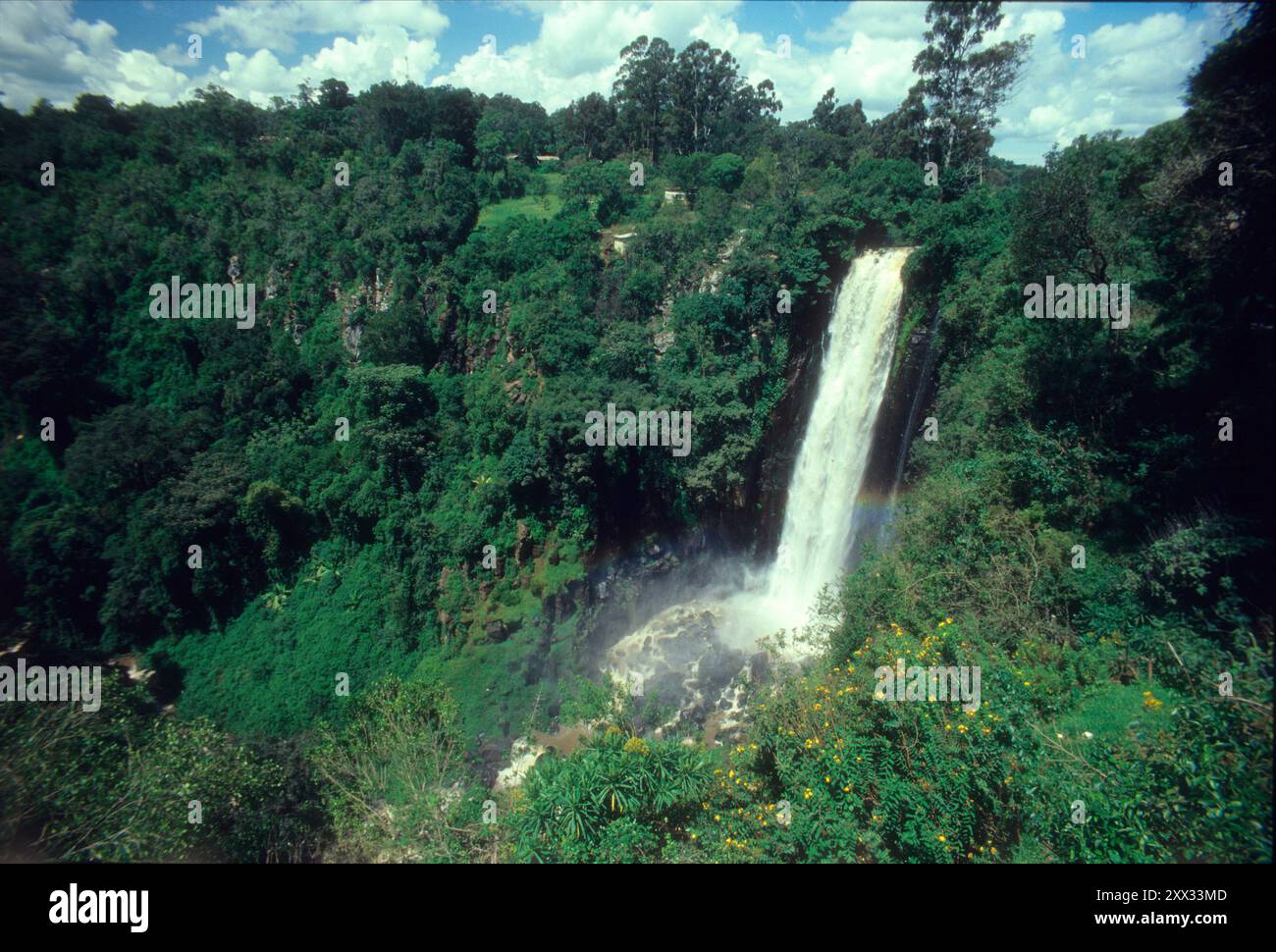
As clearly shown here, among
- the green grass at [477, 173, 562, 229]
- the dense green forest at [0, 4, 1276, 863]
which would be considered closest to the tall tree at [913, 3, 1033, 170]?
the dense green forest at [0, 4, 1276, 863]

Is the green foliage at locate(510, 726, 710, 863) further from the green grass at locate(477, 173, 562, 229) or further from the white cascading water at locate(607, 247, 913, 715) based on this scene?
the green grass at locate(477, 173, 562, 229)

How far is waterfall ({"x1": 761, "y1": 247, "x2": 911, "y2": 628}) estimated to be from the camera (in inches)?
729

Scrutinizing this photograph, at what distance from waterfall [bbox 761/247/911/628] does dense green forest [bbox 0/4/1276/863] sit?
3.41 feet

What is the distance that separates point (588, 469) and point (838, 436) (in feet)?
28.7

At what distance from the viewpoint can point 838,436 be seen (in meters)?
19.7

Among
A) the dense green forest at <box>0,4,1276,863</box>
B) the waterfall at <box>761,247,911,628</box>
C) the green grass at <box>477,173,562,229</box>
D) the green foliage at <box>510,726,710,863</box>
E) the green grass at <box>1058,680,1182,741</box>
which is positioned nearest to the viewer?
the green grass at <box>1058,680,1182,741</box>

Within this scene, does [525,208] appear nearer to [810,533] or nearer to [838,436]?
[838,436]

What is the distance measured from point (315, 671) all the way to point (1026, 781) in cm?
2107

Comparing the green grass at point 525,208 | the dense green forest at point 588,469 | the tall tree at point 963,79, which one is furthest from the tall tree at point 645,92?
the tall tree at point 963,79

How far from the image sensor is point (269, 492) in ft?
70.5

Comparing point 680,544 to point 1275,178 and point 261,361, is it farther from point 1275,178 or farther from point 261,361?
point 261,361

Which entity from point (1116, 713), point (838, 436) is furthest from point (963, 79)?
point (1116, 713)

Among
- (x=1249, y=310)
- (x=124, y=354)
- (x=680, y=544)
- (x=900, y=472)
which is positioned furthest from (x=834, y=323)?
(x=124, y=354)

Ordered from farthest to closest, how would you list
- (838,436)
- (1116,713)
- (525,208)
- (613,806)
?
1. (525,208)
2. (838,436)
3. (613,806)
4. (1116,713)
